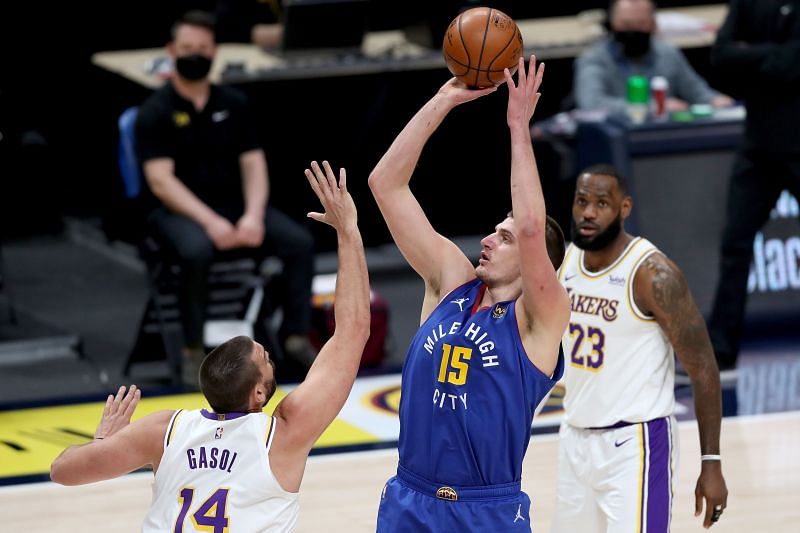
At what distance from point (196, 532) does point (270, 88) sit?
7.38 metres

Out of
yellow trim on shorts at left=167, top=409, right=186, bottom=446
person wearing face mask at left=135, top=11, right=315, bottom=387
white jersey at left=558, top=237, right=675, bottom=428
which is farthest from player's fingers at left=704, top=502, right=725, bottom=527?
person wearing face mask at left=135, top=11, right=315, bottom=387

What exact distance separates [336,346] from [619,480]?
1.40 m

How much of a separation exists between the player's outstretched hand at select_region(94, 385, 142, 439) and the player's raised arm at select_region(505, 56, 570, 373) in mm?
1198

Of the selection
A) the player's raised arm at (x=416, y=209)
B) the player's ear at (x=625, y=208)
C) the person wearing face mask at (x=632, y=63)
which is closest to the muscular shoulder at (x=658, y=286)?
the player's ear at (x=625, y=208)

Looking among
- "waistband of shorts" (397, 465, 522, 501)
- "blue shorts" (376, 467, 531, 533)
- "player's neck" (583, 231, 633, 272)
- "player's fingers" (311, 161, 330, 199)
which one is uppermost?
"player's fingers" (311, 161, 330, 199)

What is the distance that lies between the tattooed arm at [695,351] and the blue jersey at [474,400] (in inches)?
35.9

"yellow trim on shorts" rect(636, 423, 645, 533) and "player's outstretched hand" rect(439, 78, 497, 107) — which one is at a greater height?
"player's outstretched hand" rect(439, 78, 497, 107)

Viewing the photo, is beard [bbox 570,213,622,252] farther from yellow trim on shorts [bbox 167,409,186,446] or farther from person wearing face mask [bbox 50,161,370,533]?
yellow trim on shorts [bbox 167,409,186,446]

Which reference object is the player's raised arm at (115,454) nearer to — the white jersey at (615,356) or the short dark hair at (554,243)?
the short dark hair at (554,243)

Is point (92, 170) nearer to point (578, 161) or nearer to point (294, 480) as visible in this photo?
point (578, 161)

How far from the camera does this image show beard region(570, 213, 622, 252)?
5824 mm

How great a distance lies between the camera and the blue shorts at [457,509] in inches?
181

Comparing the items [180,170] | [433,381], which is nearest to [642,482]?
[433,381]

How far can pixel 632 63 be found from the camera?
10.5 metres
